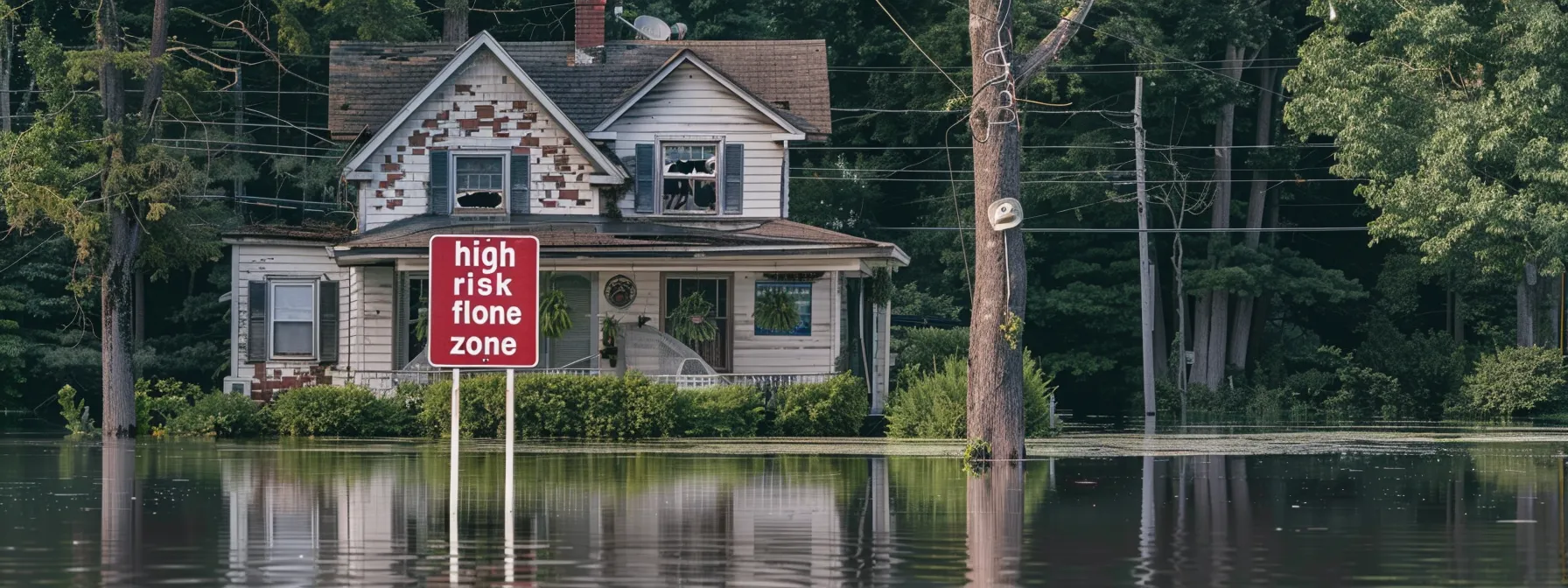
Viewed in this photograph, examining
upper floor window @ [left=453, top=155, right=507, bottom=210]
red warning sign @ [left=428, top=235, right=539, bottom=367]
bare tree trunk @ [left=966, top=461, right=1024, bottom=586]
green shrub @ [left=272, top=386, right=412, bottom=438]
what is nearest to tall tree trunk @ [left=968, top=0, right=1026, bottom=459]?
bare tree trunk @ [left=966, top=461, right=1024, bottom=586]

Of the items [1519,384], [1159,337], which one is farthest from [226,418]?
[1159,337]

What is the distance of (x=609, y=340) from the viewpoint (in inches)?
1423

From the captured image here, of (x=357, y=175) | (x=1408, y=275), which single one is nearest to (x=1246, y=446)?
(x=357, y=175)

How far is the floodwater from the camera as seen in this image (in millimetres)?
13609

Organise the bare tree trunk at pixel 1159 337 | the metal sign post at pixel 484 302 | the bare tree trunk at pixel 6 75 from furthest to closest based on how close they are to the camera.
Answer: the bare tree trunk at pixel 1159 337 < the bare tree trunk at pixel 6 75 < the metal sign post at pixel 484 302

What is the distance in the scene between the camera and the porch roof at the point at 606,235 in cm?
3428

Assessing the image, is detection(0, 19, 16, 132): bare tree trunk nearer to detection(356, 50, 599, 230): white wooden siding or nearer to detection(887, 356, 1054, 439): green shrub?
detection(356, 50, 599, 230): white wooden siding

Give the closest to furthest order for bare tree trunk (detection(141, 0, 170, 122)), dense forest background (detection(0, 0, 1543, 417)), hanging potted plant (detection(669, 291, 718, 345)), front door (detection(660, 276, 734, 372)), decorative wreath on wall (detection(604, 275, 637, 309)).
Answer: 1. bare tree trunk (detection(141, 0, 170, 122))
2. hanging potted plant (detection(669, 291, 718, 345))
3. decorative wreath on wall (detection(604, 275, 637, 309))
4. front door (detection(660, 276, 734, 372))
5. dense forest background (detection(0, 0, 1543, 417))

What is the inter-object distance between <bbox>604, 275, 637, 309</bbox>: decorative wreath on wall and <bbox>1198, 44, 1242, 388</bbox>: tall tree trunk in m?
Result: 23.8

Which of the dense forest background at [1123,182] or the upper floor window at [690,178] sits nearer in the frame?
the upper floor window at [690,178]

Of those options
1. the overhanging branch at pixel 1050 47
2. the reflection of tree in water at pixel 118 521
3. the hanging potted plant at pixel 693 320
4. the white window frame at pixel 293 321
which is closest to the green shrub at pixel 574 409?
the hanging potted plant at pixel 693 320

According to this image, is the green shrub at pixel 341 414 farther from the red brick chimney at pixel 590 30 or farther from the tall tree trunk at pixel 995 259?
the tall tree trunk at pixel 995 259

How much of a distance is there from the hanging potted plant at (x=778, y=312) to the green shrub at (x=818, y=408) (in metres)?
2.16

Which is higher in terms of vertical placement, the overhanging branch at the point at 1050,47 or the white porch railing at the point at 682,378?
the overhanging branch at the point at 1050,47
